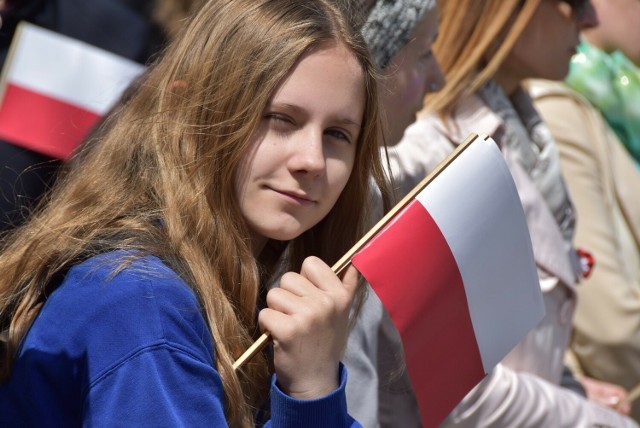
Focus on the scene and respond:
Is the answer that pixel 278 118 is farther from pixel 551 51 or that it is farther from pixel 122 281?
pixel 551 51

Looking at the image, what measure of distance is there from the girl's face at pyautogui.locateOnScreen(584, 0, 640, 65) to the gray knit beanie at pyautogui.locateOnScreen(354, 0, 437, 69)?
2149mm

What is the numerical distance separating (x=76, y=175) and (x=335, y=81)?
0.53 metres

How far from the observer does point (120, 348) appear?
5.73ft

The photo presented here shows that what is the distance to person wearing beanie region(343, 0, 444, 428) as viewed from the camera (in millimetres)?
2633

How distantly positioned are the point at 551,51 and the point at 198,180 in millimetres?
1972

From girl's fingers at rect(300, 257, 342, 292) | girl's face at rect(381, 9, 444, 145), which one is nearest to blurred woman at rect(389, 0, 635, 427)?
girl's face at rect(381, 9, 444, 145)

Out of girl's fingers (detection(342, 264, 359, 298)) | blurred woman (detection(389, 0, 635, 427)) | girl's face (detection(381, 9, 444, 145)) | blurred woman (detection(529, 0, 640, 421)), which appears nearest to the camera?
girl's fingers (detection(342, 264, 359, 298))

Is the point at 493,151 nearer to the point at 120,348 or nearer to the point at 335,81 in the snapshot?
the point at 335,81

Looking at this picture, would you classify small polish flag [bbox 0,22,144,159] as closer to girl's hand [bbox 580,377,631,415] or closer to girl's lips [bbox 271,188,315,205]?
girl's lips [bbox 271,188,315,205]

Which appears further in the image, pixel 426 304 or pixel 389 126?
pixel 389 126

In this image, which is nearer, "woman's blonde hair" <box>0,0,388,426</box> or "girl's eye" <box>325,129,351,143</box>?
"woman's blonde hair" <box>0,0,388,426</box>

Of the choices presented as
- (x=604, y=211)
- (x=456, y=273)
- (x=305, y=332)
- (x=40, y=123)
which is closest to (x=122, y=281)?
(x=305, y=332)

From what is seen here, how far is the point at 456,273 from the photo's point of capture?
2217 millimetres

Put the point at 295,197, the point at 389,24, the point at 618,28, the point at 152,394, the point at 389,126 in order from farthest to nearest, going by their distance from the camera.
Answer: the point at 618,28 → the point at 389,24 → the point at 389,126 → the point at 295,197 → the point at 152,394
